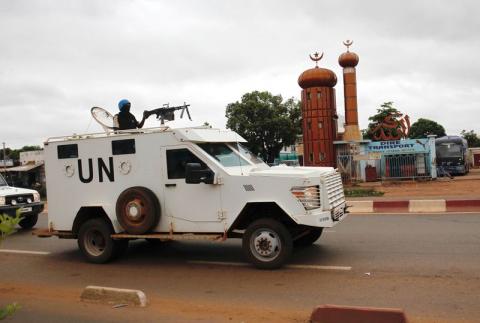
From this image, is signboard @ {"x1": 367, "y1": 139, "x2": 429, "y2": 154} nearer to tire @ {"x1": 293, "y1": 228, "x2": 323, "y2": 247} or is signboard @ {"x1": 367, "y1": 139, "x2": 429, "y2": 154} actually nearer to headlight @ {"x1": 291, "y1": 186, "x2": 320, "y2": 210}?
tire @ {"x1": 293, "y1": 228, "x2": 323, "y2": 247}

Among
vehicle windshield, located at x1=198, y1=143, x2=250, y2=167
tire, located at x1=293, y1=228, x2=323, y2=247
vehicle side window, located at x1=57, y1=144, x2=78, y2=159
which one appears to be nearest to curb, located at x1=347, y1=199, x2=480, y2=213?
tire, located at x1=293, y1=228, x2=323, y2=247

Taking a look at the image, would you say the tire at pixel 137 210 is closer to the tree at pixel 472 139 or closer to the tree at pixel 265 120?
the tree at pixel 265 120

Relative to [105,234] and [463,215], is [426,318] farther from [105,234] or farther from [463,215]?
[463,215]

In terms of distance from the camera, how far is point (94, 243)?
336 inches

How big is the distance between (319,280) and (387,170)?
24.0 m

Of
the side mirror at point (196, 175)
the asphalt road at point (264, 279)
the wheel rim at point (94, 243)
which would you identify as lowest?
the asphalt road at point (264, 279)

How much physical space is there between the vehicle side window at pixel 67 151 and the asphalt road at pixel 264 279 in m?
1.93

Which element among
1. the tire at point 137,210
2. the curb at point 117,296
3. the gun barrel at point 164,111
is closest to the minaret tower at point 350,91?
the gun barrel at point 164,111

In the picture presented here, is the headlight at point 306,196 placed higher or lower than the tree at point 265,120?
lower

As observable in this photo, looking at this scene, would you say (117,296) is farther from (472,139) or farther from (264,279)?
(472,139)

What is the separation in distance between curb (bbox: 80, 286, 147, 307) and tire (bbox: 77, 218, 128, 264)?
7.35 feet

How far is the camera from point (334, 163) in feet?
101

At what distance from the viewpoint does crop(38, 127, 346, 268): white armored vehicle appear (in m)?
7.03

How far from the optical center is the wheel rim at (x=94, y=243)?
27.7ft
